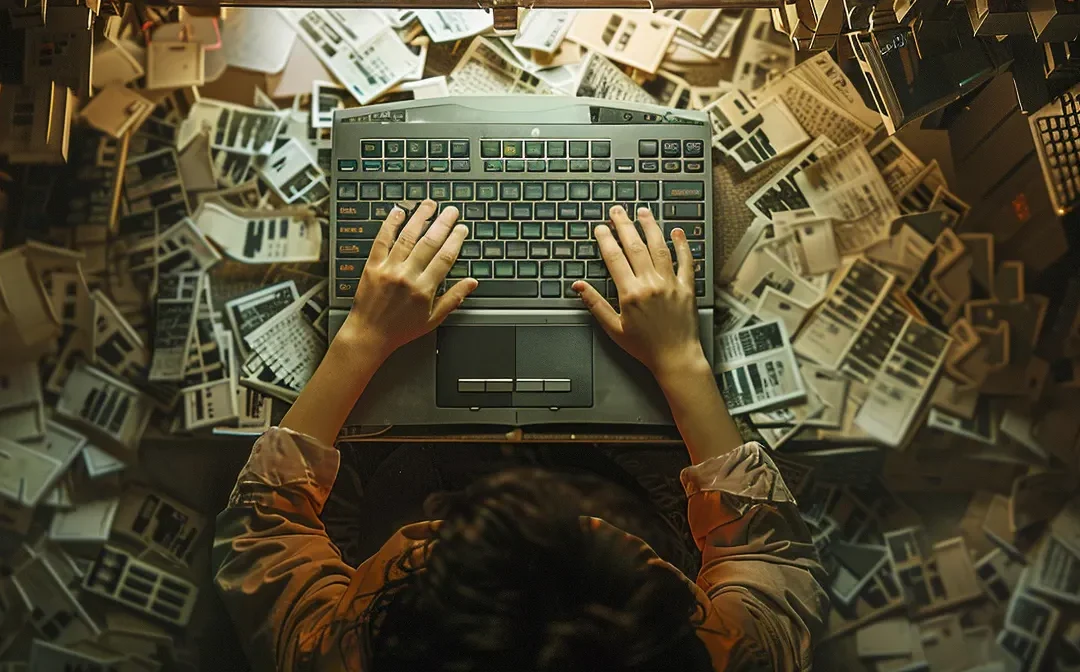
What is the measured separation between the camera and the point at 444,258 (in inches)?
38.3

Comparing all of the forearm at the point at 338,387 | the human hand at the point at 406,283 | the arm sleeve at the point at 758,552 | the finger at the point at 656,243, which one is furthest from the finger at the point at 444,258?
the arm sleeve at the point at 758,552

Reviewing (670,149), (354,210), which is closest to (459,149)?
(354,210)

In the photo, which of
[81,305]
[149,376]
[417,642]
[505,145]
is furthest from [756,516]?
[81,305]

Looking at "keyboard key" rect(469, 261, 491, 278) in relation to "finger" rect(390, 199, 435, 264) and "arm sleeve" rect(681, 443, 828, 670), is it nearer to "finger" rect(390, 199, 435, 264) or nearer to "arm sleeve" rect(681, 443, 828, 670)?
"finger" rect(390, 199, 435, 264)

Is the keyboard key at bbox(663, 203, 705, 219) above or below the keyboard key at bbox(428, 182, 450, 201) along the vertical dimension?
below

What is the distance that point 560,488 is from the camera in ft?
2.95

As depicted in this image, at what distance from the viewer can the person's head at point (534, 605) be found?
752mm

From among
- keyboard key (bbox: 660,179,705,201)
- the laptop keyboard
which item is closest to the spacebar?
the laptop keyboard

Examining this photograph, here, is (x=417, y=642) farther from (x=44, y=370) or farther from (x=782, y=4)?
(x=782, y=4)

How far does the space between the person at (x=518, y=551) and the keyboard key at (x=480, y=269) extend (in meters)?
0.02

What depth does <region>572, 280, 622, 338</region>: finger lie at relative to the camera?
3.18 ft

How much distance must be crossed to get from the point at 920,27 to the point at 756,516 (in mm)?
586

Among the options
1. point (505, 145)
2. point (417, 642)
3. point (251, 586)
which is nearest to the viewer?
point (417, 642)

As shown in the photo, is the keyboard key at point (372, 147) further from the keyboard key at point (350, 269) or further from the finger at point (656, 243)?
the finger at point (656, 243)
